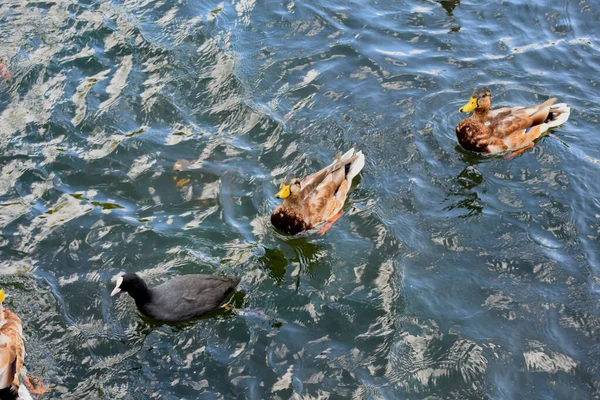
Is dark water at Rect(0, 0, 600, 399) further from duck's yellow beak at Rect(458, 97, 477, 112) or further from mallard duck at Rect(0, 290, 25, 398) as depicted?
duck's yellow beak at Rect(458, 97, 477, 112)

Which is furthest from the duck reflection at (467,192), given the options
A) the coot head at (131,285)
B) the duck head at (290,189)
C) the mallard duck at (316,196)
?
the coot head at (131,285)

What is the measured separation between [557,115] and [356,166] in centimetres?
377

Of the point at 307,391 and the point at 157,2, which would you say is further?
the point at 157,2

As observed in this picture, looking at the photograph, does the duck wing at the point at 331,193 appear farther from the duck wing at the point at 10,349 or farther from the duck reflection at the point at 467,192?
the duck wing at the point at 10,349

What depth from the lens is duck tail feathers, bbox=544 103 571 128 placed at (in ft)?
38.0

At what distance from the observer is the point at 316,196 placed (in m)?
9.94

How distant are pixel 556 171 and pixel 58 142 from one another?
24.9ft

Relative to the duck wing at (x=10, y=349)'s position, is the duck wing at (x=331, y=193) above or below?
below

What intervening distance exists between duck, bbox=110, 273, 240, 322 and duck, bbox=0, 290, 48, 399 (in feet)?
3.65

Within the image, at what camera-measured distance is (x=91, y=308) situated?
8438 mm

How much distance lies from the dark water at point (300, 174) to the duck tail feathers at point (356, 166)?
0.32m

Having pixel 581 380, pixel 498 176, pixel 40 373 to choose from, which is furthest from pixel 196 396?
pixel 498 176

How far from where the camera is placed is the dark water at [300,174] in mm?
8000

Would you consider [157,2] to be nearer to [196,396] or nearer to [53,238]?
[53,238]
